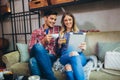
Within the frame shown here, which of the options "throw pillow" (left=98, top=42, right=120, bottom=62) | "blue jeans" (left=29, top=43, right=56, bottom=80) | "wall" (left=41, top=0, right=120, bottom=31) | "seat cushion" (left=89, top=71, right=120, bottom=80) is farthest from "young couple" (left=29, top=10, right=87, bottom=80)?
"wall" (left=41, top=0, right=120, bottom=31)

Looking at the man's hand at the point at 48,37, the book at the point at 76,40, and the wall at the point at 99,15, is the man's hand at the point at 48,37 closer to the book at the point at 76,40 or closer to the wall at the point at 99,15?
the book at the point at 76,40

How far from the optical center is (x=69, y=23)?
1.92 metres

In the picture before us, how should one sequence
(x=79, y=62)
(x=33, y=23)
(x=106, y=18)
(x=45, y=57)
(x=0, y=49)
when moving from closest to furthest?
(x=79, y=62) < (x=45, y=57) < (x=106, y=18) < (x=33, y=23) < (x=0, y=49)

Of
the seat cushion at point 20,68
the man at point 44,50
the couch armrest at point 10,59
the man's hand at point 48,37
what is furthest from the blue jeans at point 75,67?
the couch armrest at point 10,59

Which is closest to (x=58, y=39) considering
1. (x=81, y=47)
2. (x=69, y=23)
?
(x=69, y=23)

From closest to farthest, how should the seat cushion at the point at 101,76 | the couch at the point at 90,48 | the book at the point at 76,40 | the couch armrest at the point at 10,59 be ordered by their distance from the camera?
the seat cushion at the point at 101,76 < the book at the point at 76,40 < the couch at the point at 90,48 < the couch armrest at the point at 10,59

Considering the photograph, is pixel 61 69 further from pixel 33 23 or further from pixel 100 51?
pixel 33 23

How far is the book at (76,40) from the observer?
1.69 meters

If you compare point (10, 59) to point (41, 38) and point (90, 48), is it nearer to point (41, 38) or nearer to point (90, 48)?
point (41, 38)

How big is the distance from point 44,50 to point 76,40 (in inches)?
16.8

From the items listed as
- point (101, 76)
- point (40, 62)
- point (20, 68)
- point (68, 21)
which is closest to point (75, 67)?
point (101, 76)

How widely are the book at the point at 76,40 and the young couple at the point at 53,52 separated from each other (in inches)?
1.4

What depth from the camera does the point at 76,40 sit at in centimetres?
171

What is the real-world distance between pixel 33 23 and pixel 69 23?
1278 millimetres
